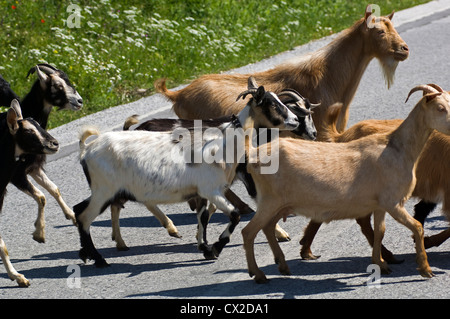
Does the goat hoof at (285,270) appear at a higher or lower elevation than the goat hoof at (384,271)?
lower

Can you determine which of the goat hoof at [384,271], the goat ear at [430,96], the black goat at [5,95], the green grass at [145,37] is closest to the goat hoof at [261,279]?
the goat hoof at [384,271]

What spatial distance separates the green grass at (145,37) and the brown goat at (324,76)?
2841mm

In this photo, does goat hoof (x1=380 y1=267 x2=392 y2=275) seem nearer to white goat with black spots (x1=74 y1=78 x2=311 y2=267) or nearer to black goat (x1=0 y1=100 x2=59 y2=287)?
white goat with black spots (x1=74 y1=78 x2=311 y2=267)

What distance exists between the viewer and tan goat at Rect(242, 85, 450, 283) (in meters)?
6.95

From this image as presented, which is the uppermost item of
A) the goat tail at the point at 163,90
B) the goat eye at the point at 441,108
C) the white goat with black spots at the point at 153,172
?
the goat eye at the point at 441,108

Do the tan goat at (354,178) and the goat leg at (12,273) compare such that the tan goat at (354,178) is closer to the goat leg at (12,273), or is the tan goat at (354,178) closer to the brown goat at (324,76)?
the goat leg at (12,273)

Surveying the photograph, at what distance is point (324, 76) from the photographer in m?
9.30

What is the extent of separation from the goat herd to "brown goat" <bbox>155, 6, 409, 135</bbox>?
0.04 ft

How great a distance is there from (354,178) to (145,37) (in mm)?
7317

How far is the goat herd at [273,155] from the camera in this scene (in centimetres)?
699
